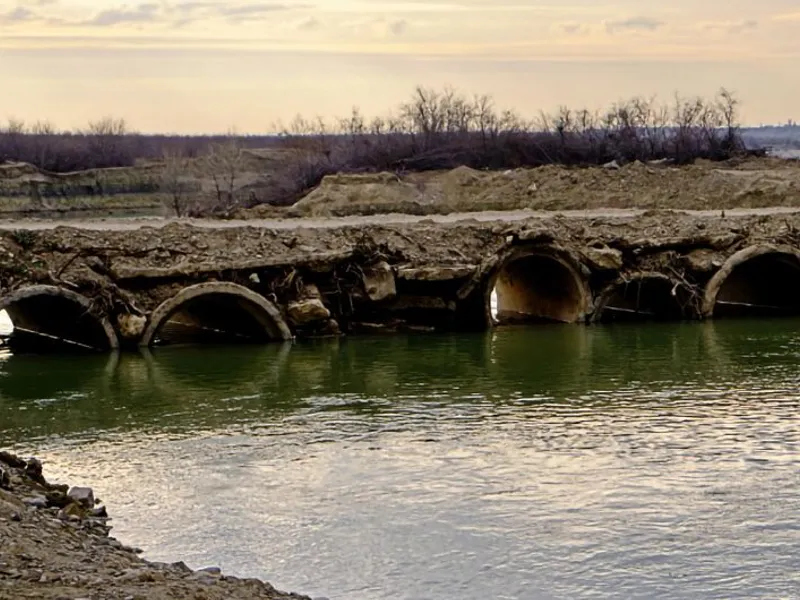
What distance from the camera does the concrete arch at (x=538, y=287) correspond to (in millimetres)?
23438

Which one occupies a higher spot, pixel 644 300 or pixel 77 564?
pixel 644 300

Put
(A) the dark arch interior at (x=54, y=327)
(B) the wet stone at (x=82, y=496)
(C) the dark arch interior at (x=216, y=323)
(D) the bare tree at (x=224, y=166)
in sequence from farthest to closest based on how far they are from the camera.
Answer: (D) the bare tree at (x=224, y=166), (C) the dark arch interior at (x=216, y=323), (A) the dark arch interior at (x=54, y=327), (B) the wet stone at (x=82, y=496)

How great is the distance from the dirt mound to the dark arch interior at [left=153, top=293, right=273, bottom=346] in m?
9.07

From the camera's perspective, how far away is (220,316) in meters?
24.2

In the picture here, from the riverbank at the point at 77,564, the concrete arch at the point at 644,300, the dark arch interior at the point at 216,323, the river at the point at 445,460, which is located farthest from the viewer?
the concrete arch at the point at 644,300

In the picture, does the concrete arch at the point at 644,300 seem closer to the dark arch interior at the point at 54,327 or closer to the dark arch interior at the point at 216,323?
the dark arch interior at the point at 216,323

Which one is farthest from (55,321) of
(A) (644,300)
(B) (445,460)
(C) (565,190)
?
(C) (565,190)

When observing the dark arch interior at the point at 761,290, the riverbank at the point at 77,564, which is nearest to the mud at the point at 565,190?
the dark arch interior at the point at 761,290

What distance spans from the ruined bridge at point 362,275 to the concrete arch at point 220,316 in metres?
0.04

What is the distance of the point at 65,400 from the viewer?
17266mm

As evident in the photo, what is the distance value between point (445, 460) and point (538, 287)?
13237mm

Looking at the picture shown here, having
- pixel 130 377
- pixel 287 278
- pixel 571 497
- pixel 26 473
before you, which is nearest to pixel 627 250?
pixel 287 278

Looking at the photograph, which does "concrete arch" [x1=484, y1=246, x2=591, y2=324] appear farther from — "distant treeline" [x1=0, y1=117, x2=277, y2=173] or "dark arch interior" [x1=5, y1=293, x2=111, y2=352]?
"distant treeline" [x1=0, y1=117, x2=277, y2=173]

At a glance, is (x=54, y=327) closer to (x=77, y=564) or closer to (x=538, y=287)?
(x=538, y=287)
